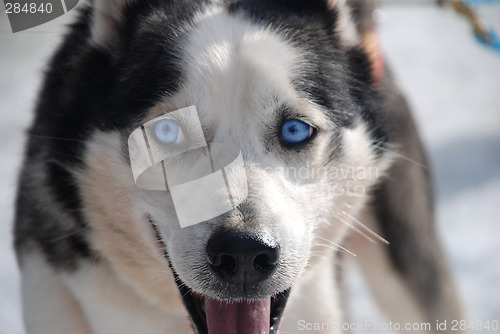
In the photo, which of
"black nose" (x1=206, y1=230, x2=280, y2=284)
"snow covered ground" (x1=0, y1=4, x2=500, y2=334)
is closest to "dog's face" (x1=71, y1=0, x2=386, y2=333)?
"black nose" (x1=206, y1=230, x2=280, y2=284)

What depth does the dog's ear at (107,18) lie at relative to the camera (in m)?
1.73

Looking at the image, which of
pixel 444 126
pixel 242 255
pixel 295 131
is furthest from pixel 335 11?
pixel 444 126

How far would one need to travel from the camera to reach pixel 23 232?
191 cm

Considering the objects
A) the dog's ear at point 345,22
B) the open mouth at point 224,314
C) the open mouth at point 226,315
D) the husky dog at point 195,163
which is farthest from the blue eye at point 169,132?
the dog's ear at point 345,22

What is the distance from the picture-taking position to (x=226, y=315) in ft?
5.16

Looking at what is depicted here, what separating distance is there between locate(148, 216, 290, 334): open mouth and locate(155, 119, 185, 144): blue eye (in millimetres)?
188

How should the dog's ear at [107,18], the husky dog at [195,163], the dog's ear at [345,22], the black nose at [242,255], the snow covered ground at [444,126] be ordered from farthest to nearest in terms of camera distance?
the snow covered ground at [444,126] → the dog's ear at [345,22] → the dog's ear at [107,18] → the husky dog at [195,163] → the black nose at [242,255]

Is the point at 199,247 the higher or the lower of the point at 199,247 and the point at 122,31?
the lower

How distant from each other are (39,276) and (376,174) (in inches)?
36.8

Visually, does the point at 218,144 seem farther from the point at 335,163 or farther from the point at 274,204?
the point at 335,163

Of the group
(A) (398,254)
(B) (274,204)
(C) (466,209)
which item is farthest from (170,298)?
(C) (466,209)

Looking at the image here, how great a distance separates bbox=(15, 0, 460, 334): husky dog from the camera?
148cm

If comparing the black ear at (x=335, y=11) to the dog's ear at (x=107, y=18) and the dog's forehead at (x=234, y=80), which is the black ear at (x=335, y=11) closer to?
the dog's forehead at (x=234, y=80)

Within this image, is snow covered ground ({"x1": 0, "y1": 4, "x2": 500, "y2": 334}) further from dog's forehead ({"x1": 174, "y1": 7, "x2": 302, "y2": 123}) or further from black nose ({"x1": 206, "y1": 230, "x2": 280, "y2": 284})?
black nose ({"x1": 206, "y1": 230, "x2": 280, "y2": 284})
